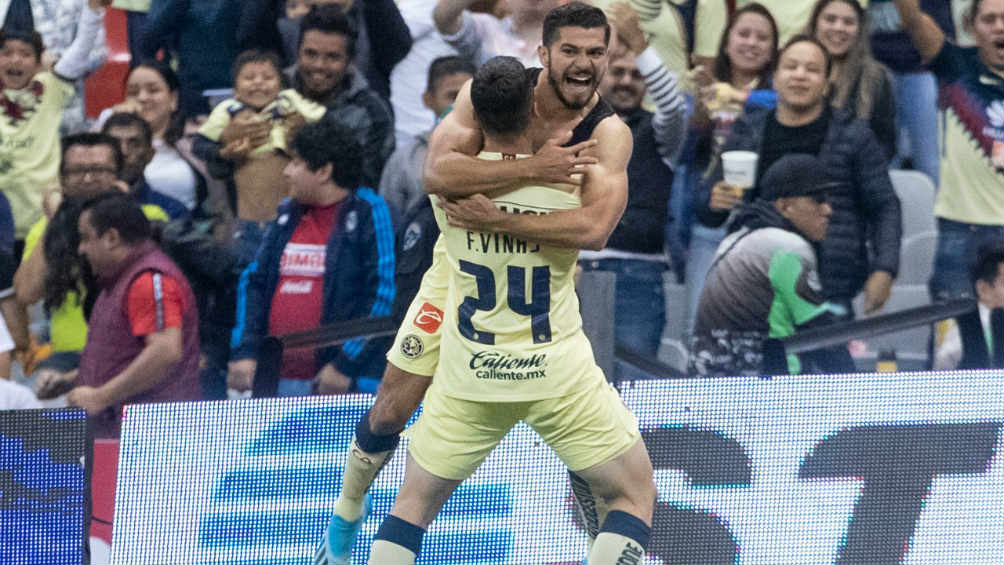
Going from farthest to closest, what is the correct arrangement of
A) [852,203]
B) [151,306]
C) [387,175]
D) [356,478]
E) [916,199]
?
[916,199], [387,175], [852,203], [151,306], [356,478]

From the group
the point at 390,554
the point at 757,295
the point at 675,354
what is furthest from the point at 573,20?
the point at 675,354

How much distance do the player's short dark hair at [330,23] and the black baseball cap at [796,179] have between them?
7.77ft

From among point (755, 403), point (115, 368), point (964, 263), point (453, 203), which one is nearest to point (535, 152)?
point (453, 203)

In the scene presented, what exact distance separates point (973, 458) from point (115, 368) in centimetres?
402

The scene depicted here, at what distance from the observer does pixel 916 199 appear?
8.47 metres

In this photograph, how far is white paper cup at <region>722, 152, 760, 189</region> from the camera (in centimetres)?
778

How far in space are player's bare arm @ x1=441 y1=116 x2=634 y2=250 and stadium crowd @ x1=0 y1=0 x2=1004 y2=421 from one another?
2369mm

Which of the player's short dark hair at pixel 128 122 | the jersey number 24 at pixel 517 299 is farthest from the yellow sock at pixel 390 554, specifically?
the player's short dark hair at pixel 128 122

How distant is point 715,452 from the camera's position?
6129 mm

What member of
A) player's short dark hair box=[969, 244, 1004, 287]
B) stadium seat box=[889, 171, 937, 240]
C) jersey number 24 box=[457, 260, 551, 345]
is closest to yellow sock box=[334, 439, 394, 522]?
jersey number 24 box=[457, 260, 551, 345]

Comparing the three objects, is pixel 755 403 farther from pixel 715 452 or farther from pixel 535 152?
pixel 535 152

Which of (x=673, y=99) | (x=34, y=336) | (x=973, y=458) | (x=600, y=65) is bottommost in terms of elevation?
(x=34, y=336)

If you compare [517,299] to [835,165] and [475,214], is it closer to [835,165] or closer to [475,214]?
[475,214]

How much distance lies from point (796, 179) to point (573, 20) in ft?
10.5
